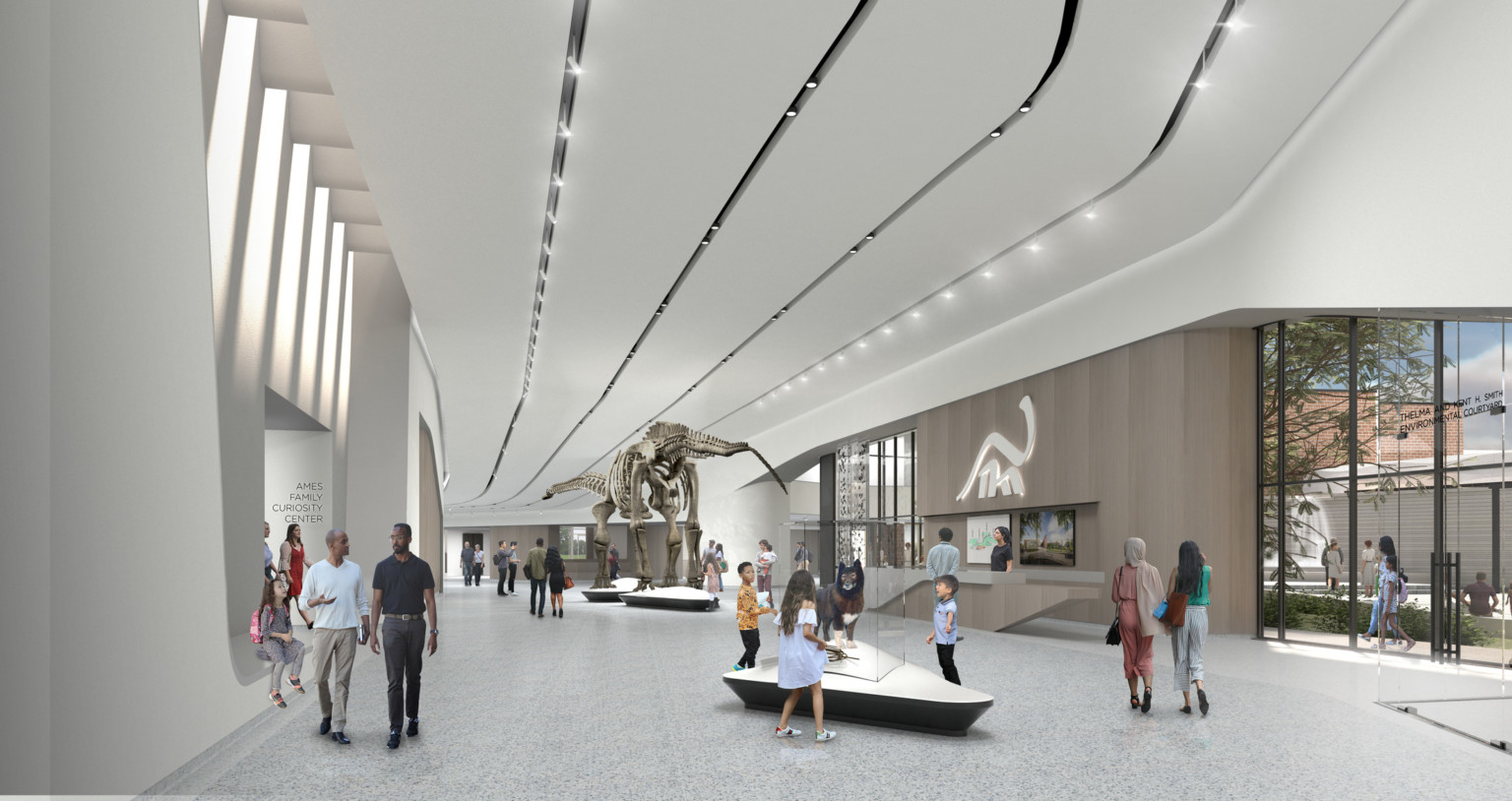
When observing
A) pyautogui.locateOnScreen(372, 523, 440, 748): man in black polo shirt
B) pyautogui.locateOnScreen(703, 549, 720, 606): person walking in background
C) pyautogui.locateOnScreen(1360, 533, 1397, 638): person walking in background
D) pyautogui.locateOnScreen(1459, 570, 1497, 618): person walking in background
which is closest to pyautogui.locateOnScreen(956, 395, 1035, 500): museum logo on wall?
pyautogui.locateOnScreen(703, 549, 720, 606): person walking in background

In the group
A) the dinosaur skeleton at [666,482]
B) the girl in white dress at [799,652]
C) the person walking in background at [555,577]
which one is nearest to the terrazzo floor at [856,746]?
the girl in white dress at [799,652]

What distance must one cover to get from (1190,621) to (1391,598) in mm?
2064

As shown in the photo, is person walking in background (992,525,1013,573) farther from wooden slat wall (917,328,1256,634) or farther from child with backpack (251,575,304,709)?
child with backpack (251,575,304,709)

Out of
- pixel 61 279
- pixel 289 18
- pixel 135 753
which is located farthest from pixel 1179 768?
pixel 289 18

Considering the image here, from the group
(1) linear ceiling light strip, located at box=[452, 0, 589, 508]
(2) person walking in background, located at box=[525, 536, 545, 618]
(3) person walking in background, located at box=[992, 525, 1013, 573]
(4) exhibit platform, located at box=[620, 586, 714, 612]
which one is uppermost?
(1) linear ceiling light strip, located at box=[452, 0, 589, 508]

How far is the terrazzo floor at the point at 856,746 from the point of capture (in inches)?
205

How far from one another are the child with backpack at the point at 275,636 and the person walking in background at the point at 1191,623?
20.6ft

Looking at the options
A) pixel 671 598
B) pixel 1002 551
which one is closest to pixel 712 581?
pixel 671 598

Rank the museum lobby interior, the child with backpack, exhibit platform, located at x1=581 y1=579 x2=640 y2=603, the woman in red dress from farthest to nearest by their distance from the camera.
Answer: exhibit platform, located at x1=581 y1=579 x2=640 y2=603
the woman in red dress
the child with backpack
the museum lobby interior

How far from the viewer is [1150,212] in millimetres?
11969

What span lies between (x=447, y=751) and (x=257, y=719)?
6.33ft

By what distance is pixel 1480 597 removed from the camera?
6.86 meters

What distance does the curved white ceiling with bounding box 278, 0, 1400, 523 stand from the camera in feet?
25.4

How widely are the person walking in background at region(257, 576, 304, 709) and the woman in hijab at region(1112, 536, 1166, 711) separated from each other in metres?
5.90
